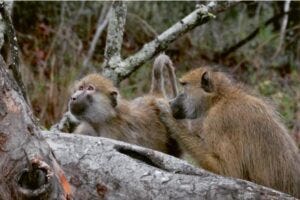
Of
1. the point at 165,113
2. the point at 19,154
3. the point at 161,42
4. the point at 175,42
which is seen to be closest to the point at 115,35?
the point at 161,42

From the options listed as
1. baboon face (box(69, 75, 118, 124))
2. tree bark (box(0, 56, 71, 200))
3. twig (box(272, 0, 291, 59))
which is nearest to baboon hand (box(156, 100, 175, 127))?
baboon face (box(69, 75, 118, 124))

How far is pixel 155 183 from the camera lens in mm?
4418

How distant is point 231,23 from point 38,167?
9576mm

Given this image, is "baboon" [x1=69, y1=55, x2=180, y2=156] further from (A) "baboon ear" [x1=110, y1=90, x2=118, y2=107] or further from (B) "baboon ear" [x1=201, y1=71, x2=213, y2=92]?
(B) "baboon ear" [x1=201, y1=71, x2=213, y2=92]

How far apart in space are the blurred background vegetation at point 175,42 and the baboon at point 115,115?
14.1 ft

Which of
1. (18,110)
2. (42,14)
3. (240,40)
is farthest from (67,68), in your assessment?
(18,110)

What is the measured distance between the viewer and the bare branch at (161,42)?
22.6 ft

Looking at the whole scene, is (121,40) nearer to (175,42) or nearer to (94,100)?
(94,100)

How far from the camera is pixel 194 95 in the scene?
5.93 meters

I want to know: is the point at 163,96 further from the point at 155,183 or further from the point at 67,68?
the point at 67,68

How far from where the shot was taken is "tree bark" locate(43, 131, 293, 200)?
4.26m

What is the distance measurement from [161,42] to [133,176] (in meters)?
2.62

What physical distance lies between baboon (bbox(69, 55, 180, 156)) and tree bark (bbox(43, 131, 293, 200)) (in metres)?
1.53

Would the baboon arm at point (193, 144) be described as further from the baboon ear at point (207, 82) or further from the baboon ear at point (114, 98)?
the baboon ear at point (114, 98)
